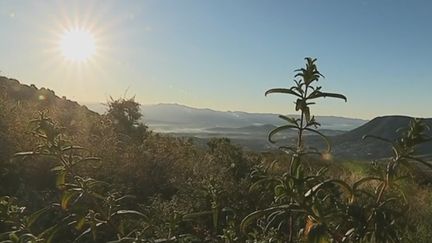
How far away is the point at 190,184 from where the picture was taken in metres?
7.27

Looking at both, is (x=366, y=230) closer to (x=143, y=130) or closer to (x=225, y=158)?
(x=225, y=158)

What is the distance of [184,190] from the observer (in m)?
6.99

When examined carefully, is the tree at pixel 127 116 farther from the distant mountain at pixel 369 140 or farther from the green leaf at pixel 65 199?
the distant mountain at pixel 369 140

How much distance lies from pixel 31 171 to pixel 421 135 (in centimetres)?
707

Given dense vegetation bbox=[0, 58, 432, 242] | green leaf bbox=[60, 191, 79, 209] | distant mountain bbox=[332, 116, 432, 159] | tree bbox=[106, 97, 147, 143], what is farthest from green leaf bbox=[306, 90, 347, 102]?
distant mountain bbox=[332, 116, 432, 159]

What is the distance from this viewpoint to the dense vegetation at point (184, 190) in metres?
1.52

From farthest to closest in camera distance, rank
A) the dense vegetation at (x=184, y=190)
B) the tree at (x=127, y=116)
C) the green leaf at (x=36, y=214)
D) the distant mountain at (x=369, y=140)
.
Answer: the distant mountain at (x=369, y=140)
the tree at (x=127, y=116)
the green leaf at (x=36, y=214)
the dense vegetation at (x=184, y=190)

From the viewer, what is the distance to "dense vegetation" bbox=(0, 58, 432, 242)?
152cm

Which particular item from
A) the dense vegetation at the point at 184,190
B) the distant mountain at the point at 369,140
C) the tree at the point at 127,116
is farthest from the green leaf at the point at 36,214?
the distant mountain at the point at 369,140

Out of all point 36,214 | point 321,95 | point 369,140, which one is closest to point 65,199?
point 36,214

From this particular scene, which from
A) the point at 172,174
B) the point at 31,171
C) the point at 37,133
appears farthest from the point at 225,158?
the point at 37,133

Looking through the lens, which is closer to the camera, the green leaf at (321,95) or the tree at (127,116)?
the green leaf at (321,95)

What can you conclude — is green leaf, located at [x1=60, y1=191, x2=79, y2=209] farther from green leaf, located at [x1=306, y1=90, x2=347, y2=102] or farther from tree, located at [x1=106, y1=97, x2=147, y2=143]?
tree, located at [x1=106, y1=97, x2=147, y2=143]

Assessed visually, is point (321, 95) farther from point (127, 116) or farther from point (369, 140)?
point (369, 140)
